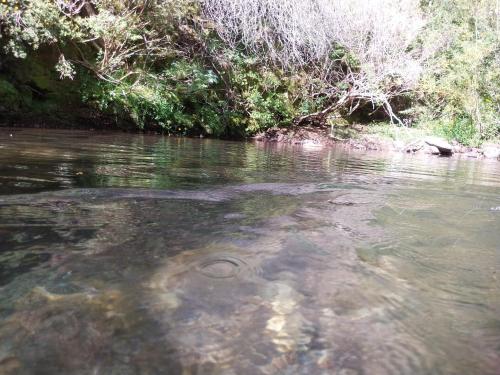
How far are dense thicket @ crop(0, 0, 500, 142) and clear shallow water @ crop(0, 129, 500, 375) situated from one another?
303 inches

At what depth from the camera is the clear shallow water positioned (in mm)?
1380

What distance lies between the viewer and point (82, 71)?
11.8m

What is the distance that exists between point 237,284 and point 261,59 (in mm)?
14062

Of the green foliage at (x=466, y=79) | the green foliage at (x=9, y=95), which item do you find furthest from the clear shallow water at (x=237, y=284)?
the green foliage at (x=466, y=79)

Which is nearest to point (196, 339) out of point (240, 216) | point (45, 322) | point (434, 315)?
point (45, 322)

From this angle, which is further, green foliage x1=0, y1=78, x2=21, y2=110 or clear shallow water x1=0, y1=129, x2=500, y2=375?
green foliage x1=0, y1=78, x2=21, y2=110

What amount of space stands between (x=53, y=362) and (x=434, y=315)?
141 centimetres

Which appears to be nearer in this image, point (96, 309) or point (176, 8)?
point (96, 309)

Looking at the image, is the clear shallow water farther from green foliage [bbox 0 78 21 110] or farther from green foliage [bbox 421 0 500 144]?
green foliage [bbox 421 0 500 144]

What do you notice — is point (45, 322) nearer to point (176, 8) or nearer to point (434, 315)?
point (434, 315)

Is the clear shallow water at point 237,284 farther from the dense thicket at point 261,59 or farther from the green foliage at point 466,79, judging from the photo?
the green foliage at point 466,79

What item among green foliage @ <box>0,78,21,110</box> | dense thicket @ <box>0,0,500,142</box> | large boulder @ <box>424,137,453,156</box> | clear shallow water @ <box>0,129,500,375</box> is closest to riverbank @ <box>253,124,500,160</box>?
large boulder @ <box>424,137,453,156</box>

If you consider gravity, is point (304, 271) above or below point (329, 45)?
below

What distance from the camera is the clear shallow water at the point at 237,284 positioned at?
1380mm
